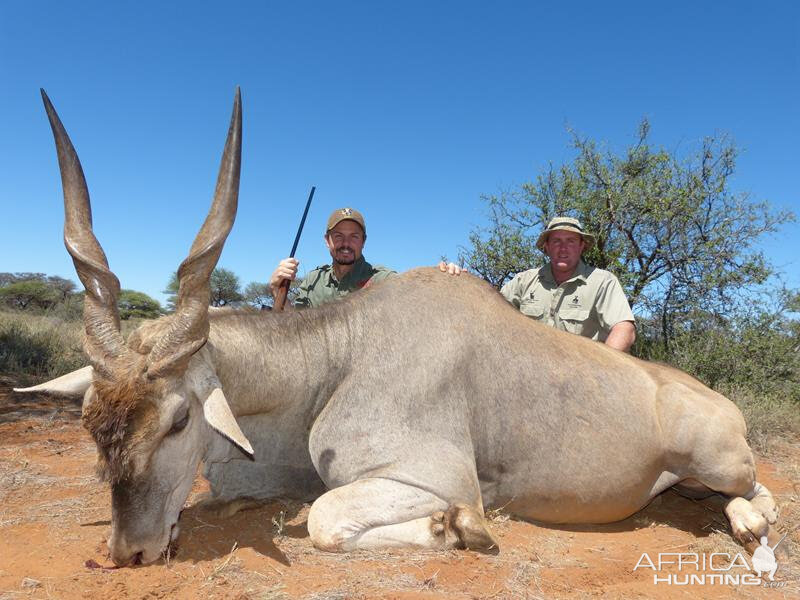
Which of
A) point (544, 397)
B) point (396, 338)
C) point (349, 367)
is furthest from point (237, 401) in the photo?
point (544, 397)

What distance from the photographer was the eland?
9.71 ft

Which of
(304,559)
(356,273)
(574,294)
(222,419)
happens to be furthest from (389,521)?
(356,273)

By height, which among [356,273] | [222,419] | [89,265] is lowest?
[222,419]

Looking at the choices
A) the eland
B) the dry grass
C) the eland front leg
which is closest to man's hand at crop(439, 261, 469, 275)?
the eland

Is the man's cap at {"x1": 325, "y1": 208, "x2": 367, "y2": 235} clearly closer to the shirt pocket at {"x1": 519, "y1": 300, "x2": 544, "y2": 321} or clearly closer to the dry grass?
the shirt pocket at {"x1": 519, "y1": 300, "x2": 544, "y2": 321}

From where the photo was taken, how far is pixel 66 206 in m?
3.33

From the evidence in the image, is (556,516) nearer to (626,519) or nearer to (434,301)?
(626,519)

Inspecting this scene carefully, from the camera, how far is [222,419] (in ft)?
9.57

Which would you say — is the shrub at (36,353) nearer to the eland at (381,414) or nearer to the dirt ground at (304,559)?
the dirt ground at (304,559)

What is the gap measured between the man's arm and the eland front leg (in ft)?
9.09

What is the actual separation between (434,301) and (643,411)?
61.1 inches

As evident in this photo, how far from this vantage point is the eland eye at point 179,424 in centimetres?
300

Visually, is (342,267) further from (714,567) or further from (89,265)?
(714,567)

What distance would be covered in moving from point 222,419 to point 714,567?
284 cm
